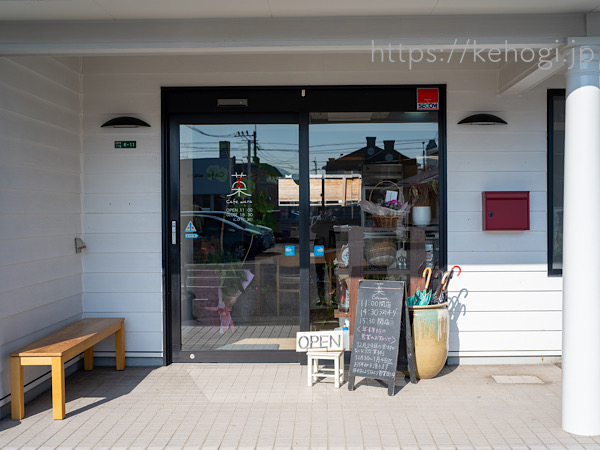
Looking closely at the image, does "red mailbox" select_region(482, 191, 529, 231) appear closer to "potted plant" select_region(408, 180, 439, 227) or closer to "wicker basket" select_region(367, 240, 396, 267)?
"potted plant" select_region(408, 180, 439, 227)

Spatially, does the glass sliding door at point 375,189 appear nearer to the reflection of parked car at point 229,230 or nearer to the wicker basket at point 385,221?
the wicker basket at point 385,221

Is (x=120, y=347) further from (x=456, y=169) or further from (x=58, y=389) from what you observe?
(x=456, y=169)

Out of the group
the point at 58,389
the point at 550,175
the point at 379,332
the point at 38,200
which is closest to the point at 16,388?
the point at 58,389

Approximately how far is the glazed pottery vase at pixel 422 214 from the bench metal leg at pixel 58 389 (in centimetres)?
295

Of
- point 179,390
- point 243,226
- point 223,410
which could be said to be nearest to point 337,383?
point 223,410

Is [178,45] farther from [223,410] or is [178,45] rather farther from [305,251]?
[223,410]

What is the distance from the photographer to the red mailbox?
4.47 metres

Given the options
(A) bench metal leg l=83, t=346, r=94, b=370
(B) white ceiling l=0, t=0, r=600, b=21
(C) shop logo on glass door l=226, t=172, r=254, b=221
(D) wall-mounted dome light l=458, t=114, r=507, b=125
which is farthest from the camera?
(C) shop logo on glass door l=226, t=172, r=254, b=221

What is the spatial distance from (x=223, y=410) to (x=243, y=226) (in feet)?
5.29

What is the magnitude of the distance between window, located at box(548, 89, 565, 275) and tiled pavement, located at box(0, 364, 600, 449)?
39.0 inches

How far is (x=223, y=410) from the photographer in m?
3.66

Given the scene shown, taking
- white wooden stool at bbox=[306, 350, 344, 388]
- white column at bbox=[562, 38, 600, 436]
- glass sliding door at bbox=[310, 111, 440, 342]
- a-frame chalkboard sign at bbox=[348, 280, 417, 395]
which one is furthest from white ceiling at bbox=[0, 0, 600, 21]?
white wooden stool at bbox=[306, 350, 344, 388]

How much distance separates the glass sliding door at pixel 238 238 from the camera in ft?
15.3

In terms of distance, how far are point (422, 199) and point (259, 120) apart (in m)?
1.56
